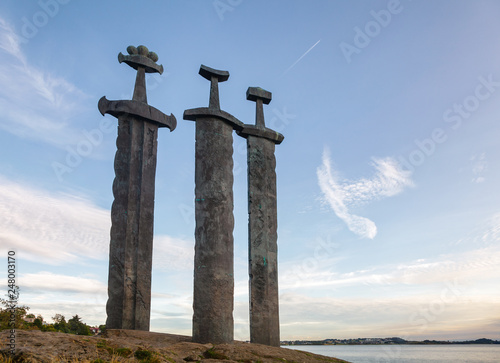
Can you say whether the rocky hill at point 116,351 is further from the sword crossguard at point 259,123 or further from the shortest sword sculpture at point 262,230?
the sword crossguard at point 259,123

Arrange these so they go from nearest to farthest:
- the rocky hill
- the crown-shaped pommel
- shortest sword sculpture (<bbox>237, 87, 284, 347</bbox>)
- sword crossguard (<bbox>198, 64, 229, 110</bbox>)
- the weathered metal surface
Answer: the rocky hill
the weathered metal surface
shortest sword sculpture (<bbox>237, 87, 284, 347</bbox>)
sword crossguard (<bbox>198, 64, 229, 110</bbox>)
the crown-shaped pommel

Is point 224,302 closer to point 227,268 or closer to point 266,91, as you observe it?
point 227,268

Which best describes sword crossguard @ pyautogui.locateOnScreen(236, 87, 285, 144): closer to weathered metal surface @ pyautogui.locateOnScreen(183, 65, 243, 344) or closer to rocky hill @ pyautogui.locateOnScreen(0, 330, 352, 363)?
weathered metal surface @ pyautogui.locateOnScreen(183, 65, 243, 344)

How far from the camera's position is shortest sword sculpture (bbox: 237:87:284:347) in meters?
12.1

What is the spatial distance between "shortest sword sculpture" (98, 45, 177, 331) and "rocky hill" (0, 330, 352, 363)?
1715mm

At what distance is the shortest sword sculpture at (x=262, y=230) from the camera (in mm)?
12117

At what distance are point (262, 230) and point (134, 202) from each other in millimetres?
3581

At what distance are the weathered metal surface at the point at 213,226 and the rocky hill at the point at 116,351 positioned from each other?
95 cm

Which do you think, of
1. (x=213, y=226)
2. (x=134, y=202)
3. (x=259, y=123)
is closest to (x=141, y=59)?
(x=259, y=123)

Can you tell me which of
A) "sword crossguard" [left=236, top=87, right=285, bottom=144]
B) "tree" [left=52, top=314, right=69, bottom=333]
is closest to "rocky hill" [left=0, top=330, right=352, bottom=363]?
"sword crossguard" [left=236, top=87, right=285, bottom=144]

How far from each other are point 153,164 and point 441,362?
64.4 m

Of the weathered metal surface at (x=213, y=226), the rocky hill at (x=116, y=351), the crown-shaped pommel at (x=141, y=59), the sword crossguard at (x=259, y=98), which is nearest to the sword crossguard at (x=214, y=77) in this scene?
the weathered metal surface at (x=213, y=226)

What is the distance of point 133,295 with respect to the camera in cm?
1184

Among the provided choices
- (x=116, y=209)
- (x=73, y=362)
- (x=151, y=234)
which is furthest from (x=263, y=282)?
(x=73, y=362)
